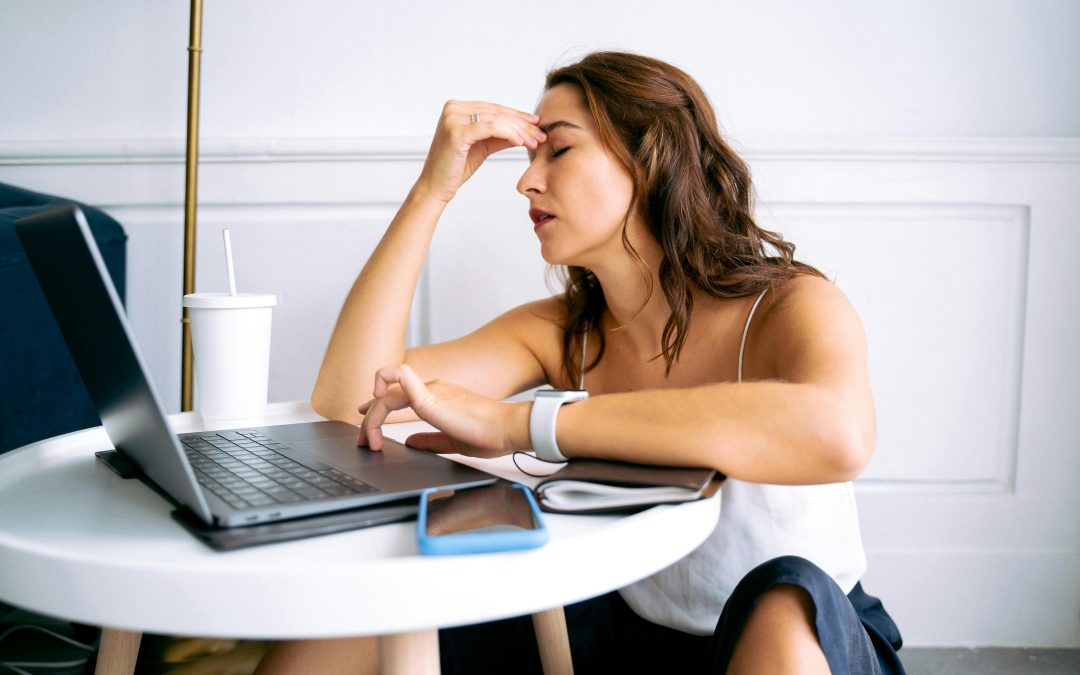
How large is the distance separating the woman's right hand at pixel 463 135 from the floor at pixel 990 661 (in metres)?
1.22

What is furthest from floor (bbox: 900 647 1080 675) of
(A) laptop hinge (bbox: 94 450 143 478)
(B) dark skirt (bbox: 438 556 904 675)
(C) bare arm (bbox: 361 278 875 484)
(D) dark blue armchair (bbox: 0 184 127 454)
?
(D) dark blue armchair (bbox: 0 184 127 454)

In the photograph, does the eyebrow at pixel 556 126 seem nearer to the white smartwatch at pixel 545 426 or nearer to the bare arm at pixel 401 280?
the bare arm at pixel 401 280

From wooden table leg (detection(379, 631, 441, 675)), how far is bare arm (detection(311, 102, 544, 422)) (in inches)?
21.0

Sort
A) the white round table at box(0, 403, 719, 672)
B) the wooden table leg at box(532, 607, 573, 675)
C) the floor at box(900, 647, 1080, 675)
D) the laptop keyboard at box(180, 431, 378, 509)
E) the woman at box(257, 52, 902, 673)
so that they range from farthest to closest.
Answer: the floor at box(900, 647, 1080, 675) → the wooden table leg at box(532, 607, 573, 675) → the woman at box(257, 52, 902, 673) → the laptop keyboard at box(180, 431, 378, 509) → the white round table at box(0, 403, 719, 672)

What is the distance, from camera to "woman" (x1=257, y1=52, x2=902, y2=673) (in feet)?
2.33

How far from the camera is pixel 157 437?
1.85ft

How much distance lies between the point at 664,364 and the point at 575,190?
0.28 meters

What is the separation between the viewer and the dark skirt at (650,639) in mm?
734

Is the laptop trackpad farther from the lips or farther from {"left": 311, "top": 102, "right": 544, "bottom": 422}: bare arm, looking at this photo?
the lips

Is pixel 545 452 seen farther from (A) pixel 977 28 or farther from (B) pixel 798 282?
(A) pixel 977 28

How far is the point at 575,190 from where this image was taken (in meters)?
1.12

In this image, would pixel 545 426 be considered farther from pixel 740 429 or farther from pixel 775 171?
pixel 775 171

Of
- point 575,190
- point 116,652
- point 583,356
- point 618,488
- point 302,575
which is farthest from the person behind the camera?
point 583,356

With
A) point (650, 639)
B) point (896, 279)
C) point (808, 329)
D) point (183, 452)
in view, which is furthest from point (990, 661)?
point (183, 452)
